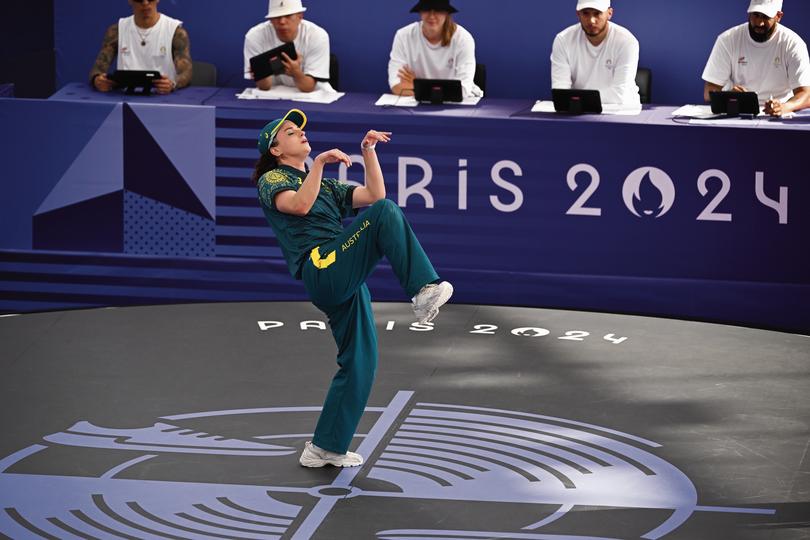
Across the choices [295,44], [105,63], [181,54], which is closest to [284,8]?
[295,44]

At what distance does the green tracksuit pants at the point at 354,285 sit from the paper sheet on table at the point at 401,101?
372 centimetres

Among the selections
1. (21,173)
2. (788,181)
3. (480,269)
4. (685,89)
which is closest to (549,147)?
(480,269)

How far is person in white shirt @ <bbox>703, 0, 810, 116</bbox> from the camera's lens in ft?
29.0

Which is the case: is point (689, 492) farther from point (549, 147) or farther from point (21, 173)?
point (21, 173)

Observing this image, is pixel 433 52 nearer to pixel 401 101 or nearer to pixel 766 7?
Answer: pixel 401 101

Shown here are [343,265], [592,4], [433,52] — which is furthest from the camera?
[433,52]

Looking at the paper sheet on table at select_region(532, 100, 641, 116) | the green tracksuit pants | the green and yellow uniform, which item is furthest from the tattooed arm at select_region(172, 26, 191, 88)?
the green tracksuit pants

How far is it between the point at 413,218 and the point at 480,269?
53 centimetres

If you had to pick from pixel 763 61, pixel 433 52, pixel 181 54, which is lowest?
pixel 181 54

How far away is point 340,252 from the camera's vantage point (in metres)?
5.20

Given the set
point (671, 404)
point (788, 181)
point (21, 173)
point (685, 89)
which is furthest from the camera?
point (685, 89)

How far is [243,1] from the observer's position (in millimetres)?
11102

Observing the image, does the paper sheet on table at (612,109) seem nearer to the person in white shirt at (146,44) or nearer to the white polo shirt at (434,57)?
the white polo shirt at (434,57)

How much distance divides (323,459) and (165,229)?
3868 millimetres
